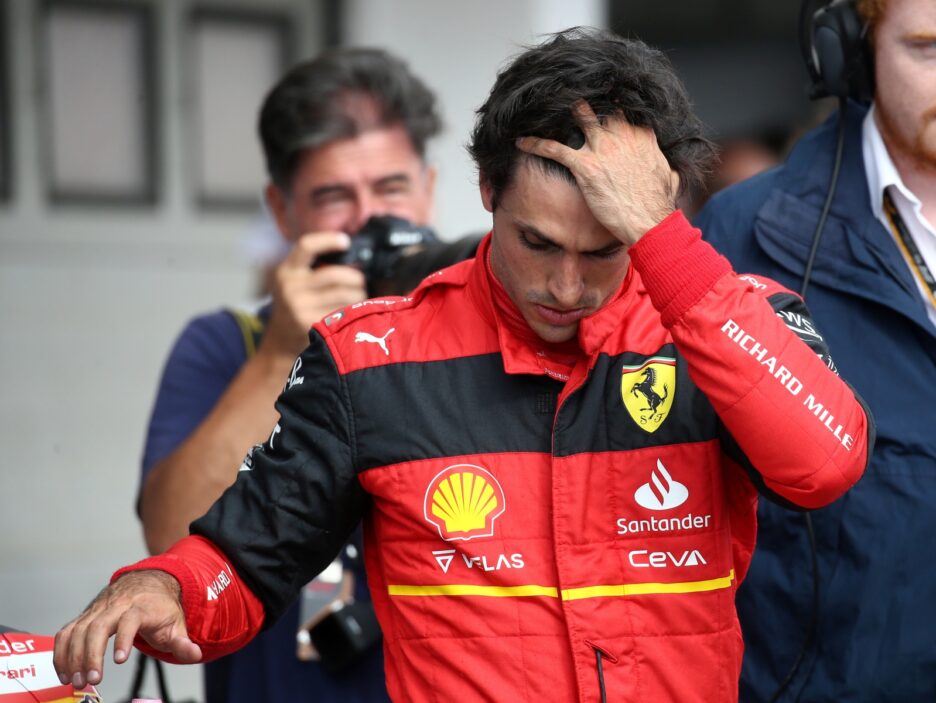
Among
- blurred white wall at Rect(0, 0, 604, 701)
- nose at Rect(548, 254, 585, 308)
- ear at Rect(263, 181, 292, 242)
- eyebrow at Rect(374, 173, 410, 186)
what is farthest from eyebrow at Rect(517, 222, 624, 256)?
blurred white wall at Rect(0, 0, 604, 701)

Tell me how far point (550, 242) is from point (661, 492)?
358 millimetres

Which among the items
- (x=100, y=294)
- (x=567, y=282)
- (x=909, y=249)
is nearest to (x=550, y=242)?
(x=567, y=282)

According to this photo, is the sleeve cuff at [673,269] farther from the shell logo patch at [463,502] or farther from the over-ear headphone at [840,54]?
the over-ear headphone at [840,54]

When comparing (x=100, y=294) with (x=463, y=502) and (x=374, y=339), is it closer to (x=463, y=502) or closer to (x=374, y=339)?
(x=374, y=339)

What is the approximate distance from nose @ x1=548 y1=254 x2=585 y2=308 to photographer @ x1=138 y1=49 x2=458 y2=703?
2.35 feet

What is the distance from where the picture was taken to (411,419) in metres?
1.90

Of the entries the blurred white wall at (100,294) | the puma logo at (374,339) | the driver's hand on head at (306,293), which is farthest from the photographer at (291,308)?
the blurred white wall at (100,294)

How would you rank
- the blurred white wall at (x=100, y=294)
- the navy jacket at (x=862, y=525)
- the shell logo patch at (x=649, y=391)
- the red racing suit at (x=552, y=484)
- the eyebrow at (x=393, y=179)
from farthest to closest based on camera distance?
the blurred white wall at (x=100, y=294) < the eyebrow at (x=393, y=179) < the navy jacket at (x=862, y=525) < the shell logo patch at (x=649, y=391) < the red racing suit at (x=552, y=484)

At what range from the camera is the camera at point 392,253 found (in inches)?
98.8

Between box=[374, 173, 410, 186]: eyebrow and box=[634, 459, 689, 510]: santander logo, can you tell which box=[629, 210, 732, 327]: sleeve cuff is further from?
box=[374, 173, 410, 186]: eyebrow

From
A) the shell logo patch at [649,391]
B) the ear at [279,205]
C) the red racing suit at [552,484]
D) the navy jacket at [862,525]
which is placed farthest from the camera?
the ear at [279,205]

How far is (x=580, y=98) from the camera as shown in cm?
180

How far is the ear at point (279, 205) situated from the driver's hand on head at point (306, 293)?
39 centimetres

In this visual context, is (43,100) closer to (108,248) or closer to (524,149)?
(108,248)
